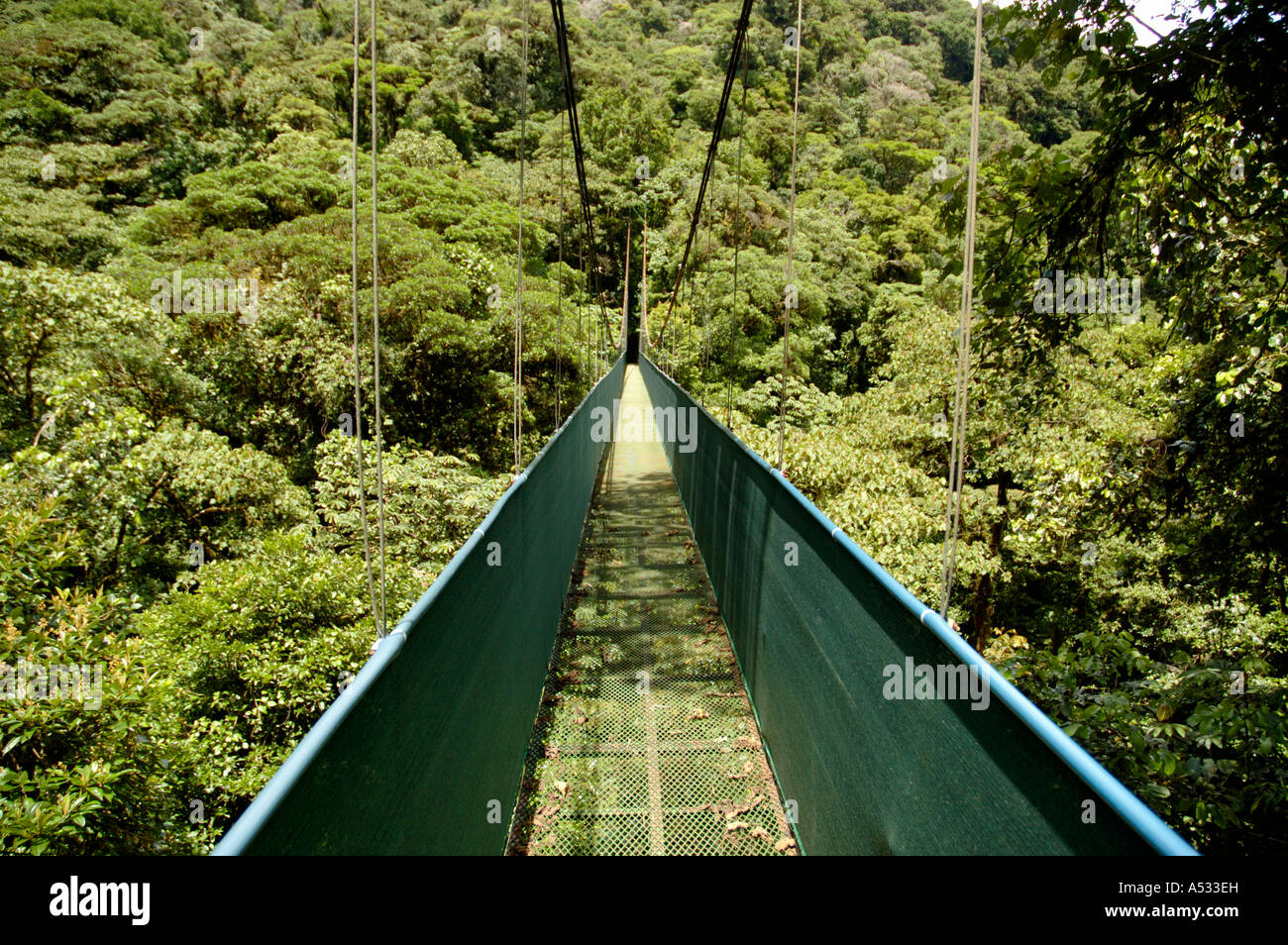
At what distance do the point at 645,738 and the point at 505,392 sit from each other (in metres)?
9.37

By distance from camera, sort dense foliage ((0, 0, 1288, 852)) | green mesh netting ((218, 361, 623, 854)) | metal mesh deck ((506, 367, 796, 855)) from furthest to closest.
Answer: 1. dense foliage ((0, 0, 1288, 852))
2. metal mesh deck ((506, 367, 796, 855))
3. green mesh netting ((218, 361, 623, 854))

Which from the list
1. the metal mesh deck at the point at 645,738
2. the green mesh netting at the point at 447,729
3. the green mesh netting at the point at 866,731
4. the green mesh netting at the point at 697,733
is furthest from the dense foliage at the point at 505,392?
the metal mesh deck at the point at 645,738

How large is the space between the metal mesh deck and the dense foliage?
3.69 ft

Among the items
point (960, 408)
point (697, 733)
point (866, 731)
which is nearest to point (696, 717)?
point (697, 733)

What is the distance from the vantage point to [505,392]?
11.6m

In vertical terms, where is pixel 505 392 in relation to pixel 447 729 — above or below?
above

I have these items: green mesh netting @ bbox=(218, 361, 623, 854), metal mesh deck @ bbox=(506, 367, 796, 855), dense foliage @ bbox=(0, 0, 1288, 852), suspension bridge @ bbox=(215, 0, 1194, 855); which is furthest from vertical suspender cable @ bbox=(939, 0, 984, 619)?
metal mesh deck @ bbox=(506, 367, 796, 855)

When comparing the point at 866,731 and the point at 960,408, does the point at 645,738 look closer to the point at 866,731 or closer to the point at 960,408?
the point at 866,731

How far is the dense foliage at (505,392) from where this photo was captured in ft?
9.16

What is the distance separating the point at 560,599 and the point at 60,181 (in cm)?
2308

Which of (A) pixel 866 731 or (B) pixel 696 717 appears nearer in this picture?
(A) pixel 866 731

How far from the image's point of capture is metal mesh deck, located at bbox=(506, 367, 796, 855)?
7.41 feet

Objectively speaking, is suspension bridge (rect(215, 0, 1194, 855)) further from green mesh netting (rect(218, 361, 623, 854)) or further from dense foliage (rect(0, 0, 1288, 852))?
dense foliage (rect(0, 0, 1288, 852))

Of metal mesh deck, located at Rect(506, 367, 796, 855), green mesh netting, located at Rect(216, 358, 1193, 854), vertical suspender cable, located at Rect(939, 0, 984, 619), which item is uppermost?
vertical suspender cable, located at Rect(939, 0, 984, 619)
